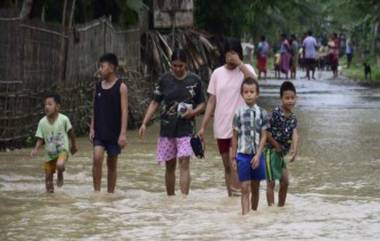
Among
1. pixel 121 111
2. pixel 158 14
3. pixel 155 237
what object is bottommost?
pixel 155 237

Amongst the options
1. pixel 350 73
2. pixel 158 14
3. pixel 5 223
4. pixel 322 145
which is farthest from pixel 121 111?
pixel 350 73

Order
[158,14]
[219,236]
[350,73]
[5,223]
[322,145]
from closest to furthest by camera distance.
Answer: [219,236]
[5,223]
[322,145]
[158,14]
[350,73]

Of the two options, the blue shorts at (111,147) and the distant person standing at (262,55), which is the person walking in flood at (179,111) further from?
the distant person standing at (262,55)

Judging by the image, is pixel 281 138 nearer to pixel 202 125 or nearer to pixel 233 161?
pixel 233 161

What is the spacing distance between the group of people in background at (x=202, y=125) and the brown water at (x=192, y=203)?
29 cm

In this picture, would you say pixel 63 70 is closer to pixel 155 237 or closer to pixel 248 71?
pixel 248 71

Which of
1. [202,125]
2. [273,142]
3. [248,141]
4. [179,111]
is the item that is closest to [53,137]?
[179,111]

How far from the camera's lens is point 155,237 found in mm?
8320

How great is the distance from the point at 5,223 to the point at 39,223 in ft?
0.98

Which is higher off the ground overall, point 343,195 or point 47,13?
point 47,13

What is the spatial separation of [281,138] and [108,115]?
201 cm

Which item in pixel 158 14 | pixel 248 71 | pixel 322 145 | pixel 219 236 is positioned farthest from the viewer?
pixel 158 14

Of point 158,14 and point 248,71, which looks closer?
point 248,71

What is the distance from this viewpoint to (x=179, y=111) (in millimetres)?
10266
